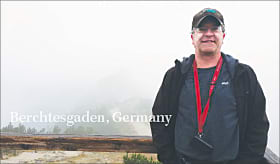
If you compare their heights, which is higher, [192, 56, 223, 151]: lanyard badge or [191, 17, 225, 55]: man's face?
[191, 17, 225, 55]: man's face

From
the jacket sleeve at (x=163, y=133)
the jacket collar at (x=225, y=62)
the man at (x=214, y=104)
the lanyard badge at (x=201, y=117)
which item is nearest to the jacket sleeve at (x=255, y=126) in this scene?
the man at (x=214, y=104)

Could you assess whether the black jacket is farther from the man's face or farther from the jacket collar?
the man's face

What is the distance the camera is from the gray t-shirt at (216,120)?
160cm

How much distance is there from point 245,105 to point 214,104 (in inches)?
9.3

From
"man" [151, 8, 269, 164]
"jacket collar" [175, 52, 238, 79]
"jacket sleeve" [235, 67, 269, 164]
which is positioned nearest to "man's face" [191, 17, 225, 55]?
"man" [151, 8, 269, 164]

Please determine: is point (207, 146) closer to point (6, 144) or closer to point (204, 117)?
point (204, 117)

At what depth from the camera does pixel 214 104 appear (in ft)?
5.32

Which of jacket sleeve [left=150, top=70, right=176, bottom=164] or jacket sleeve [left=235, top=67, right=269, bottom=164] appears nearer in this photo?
jacket sleeve [left=235, top=67, right=269, bottom=164]

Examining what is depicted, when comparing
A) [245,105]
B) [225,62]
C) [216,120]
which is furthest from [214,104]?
[225,62]

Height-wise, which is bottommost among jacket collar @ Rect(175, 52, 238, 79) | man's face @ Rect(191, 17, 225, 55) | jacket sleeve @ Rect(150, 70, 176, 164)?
jacket sleeve @ Rect(150, 70, 176, 164)

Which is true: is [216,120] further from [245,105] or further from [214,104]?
[245,105]

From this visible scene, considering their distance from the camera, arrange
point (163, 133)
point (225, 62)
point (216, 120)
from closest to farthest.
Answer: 1. point (216, 120)
2. point (225, 62)
3. point (163, 133)

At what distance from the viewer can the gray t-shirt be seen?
160 centimetres

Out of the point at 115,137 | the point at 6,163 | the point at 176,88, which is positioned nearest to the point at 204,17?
the point at 176,88
